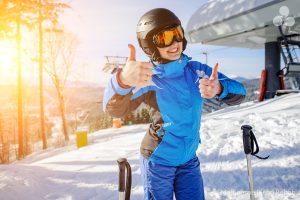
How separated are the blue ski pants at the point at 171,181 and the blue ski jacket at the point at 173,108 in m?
0.05

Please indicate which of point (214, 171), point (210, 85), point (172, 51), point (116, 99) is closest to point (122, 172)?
point (116, 99)

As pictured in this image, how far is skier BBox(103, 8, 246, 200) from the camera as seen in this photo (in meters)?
2.00

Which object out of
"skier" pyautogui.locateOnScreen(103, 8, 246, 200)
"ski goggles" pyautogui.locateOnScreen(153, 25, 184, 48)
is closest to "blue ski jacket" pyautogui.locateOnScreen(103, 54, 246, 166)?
"skier" pyautogui.locateOnScreen(103, 8, 246, 200)

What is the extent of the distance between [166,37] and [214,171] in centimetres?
308

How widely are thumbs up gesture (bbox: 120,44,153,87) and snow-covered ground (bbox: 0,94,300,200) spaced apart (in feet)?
9.13

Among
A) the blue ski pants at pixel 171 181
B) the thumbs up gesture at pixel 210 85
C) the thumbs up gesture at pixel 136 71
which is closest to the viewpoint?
the thumbs up gesture at pixel 136 71

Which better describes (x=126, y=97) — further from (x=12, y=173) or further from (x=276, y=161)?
(x=12, y=173)

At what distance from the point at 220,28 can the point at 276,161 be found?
7389 mm

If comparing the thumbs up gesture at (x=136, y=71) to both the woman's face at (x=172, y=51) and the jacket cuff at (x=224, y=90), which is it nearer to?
the woman's face at (x=172, y=51)

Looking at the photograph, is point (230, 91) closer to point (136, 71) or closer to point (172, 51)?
point (172, 51)

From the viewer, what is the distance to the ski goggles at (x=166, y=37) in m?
2.05

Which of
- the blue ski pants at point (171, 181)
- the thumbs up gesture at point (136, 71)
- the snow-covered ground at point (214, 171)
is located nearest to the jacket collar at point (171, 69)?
the thumbs up gesture at point (136, 71)

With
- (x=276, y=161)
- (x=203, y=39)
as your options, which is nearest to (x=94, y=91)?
(x=203, y=39)

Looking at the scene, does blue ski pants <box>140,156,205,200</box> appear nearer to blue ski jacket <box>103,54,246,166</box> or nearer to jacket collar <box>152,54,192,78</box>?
blue ski jacket <box>103,54,246,166</box>
